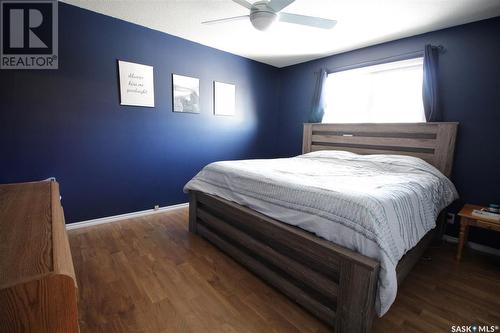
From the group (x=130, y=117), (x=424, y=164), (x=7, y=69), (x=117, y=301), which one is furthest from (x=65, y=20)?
(x=424, y=164)

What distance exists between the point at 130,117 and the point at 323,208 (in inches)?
105

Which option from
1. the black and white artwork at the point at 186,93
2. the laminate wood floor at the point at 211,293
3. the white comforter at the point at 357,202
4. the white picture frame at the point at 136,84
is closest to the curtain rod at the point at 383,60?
the white comforter at the point at 357,202

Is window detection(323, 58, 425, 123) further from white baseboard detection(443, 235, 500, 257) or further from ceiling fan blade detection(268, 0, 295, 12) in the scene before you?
ceiling fan blade detection(268, 0, 295, 12)

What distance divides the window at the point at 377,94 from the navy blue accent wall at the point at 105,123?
1.74 metres

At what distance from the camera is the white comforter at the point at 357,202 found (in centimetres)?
129

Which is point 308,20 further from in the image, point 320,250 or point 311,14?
point 320,250

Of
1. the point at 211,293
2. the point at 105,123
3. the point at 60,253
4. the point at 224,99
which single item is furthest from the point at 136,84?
the point at 60,253

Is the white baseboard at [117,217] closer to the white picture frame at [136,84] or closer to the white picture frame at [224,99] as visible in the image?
the white picture frame at [136,84]

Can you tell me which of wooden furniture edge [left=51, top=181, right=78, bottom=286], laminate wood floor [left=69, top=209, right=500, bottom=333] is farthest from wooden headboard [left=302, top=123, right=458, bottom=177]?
wooden furniture edge [left=51, top=181, right=78, bottom=286]

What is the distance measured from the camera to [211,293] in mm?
1757

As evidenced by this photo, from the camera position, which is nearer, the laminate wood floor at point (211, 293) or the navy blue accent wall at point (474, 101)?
the laminate wood floor at point (211, 293)

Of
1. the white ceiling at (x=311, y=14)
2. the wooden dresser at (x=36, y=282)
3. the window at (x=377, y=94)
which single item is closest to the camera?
the wooden dresser at (x=36, y=282)

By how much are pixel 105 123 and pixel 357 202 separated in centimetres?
288

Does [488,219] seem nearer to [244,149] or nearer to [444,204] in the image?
[444,204]
